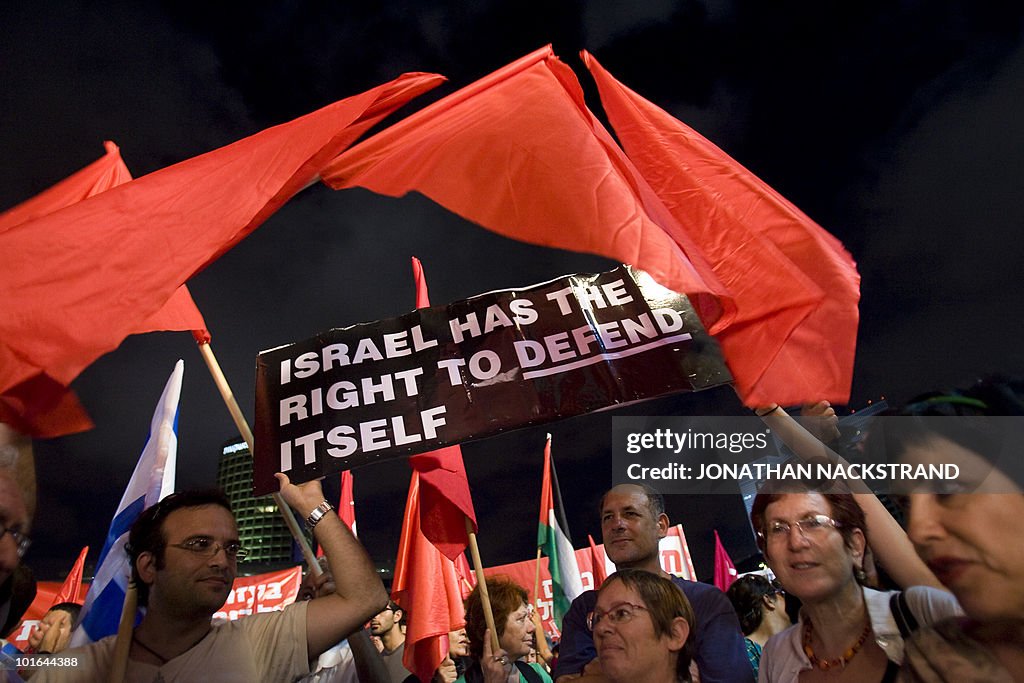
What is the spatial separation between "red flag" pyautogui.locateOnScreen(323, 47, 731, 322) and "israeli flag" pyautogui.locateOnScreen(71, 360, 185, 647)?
2072mm

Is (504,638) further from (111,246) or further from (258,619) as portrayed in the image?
(111,246)

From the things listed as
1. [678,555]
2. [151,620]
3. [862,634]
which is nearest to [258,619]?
[151,620]

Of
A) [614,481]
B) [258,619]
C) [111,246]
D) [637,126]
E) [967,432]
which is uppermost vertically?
[637,126]

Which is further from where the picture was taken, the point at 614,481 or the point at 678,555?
the point at 678,555

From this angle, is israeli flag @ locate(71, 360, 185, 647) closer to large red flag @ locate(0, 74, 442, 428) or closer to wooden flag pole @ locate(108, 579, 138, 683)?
wooden flag pole @ locate(108, 579, 138, 683)

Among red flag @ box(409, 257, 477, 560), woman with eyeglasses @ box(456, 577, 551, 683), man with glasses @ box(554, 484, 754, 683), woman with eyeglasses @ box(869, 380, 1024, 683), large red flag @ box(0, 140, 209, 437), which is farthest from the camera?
woman with eyeglasses @ box(456, 577, 551, 683)

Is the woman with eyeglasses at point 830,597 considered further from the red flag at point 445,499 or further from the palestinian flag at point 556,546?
the palestinian flag at point 556,546

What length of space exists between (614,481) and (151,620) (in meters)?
2.11

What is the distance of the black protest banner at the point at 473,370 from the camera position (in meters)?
3.38

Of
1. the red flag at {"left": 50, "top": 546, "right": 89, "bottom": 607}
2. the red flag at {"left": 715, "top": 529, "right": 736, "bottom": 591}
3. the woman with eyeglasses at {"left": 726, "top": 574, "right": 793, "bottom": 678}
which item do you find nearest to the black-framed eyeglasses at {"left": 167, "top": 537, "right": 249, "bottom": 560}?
the woman with eyeglasses at {"left": 726, "top": 574, "right": 793, "bottom": 678}

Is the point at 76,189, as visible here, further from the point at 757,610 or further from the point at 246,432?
the point at 757,610

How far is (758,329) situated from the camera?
2.95 metres

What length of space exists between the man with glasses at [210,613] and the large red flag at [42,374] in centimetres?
50

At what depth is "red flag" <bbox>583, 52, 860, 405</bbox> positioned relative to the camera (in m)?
2.90
